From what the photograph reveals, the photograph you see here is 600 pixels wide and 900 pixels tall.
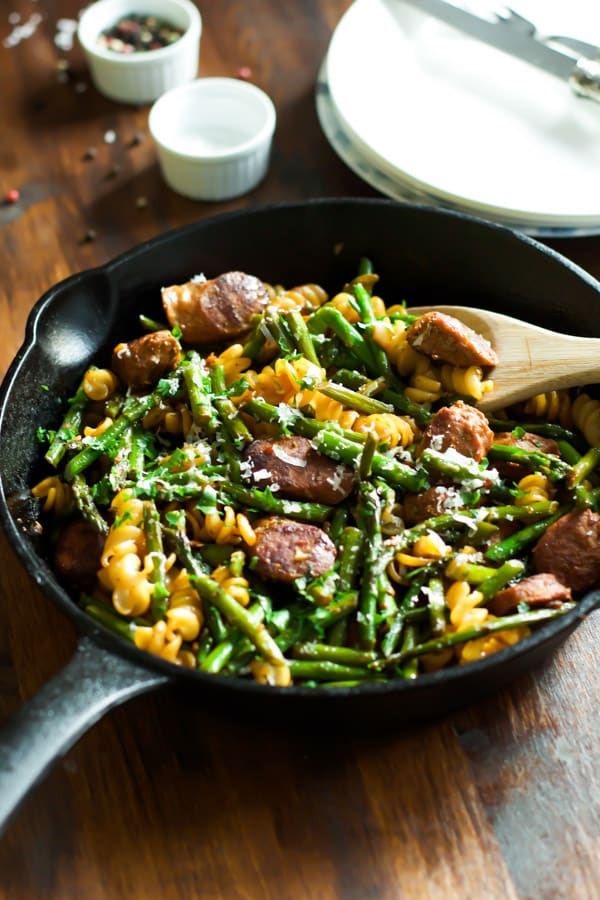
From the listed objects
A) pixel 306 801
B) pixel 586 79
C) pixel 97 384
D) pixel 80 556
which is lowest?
pixel 306 801

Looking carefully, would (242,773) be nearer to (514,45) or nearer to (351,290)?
(351,290)

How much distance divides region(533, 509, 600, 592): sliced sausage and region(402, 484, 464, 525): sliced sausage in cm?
25

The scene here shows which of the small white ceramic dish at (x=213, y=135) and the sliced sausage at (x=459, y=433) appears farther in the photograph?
the small white ceramic dish at (x=213, y=135)

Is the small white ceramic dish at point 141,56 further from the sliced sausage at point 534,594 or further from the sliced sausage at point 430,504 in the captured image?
the sliced sausage at point 534,594

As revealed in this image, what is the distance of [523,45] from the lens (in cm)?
375

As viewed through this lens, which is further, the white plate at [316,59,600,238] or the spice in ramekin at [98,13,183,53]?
the spice in ramekin at [98,13,183,53]

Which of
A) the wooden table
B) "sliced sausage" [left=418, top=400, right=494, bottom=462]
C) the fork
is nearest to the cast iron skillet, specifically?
the wooden table

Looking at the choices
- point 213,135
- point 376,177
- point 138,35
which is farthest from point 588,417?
point 138,35

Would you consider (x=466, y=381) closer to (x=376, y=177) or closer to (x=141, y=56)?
(x=376, y=177)

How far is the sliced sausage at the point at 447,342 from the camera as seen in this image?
2635 mm

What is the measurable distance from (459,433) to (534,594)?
0.50m

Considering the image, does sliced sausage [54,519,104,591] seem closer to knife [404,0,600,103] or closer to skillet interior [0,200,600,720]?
skillet interior [0,200,600,720]

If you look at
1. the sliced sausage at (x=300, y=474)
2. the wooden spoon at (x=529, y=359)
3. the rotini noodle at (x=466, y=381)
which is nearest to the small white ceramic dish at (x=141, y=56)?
the wooden spoon at (x=529, y=359)

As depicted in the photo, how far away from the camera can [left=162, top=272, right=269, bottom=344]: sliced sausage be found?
290cm
